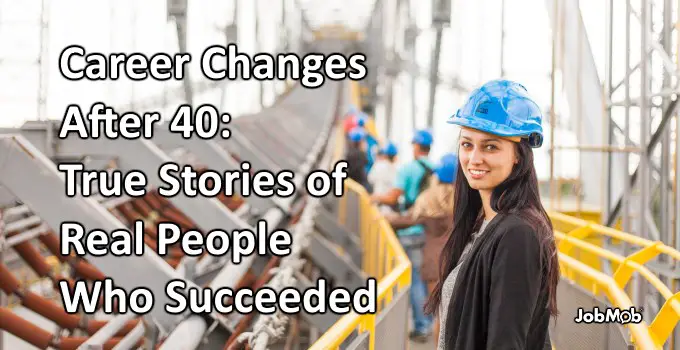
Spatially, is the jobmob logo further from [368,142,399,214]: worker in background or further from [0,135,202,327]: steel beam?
[368,142,399,214]: worker in background

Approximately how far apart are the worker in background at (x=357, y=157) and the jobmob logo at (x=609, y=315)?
532 cm

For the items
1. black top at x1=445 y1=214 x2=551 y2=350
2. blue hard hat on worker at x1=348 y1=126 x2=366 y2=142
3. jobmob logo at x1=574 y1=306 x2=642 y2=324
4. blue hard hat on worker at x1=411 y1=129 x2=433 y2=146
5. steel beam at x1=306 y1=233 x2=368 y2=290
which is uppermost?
blue hard hat on worker at x1=348 y1=126 x2=366 y2=142

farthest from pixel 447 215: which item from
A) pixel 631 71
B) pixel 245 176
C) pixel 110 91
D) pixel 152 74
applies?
pixel 110 91

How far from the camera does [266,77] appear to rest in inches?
202

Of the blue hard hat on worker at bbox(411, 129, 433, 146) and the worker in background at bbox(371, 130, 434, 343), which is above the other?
the blue hard hat on worker at bbox(411, 129, 433, 146)

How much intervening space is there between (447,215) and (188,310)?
7.29 feet

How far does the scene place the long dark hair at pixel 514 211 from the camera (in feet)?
5.66

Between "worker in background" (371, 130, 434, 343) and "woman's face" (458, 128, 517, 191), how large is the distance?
3850 mm

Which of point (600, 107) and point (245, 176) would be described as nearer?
point (245, 176)

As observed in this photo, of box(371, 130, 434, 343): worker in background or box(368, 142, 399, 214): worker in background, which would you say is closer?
box(371, 130, 434, 343): worker in background

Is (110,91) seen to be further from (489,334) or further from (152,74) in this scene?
(489,334)

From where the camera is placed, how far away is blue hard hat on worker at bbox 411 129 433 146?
5.90m

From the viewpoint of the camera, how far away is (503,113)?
179 cm

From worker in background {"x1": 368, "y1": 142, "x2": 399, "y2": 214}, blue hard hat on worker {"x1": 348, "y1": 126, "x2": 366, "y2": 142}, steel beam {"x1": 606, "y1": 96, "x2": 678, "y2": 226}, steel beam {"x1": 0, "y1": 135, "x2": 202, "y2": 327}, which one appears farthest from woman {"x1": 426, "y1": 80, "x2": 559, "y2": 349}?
blue hard hat on worker {"x1": 348, "y1": 126, "x2": 366, "y2": 142}
